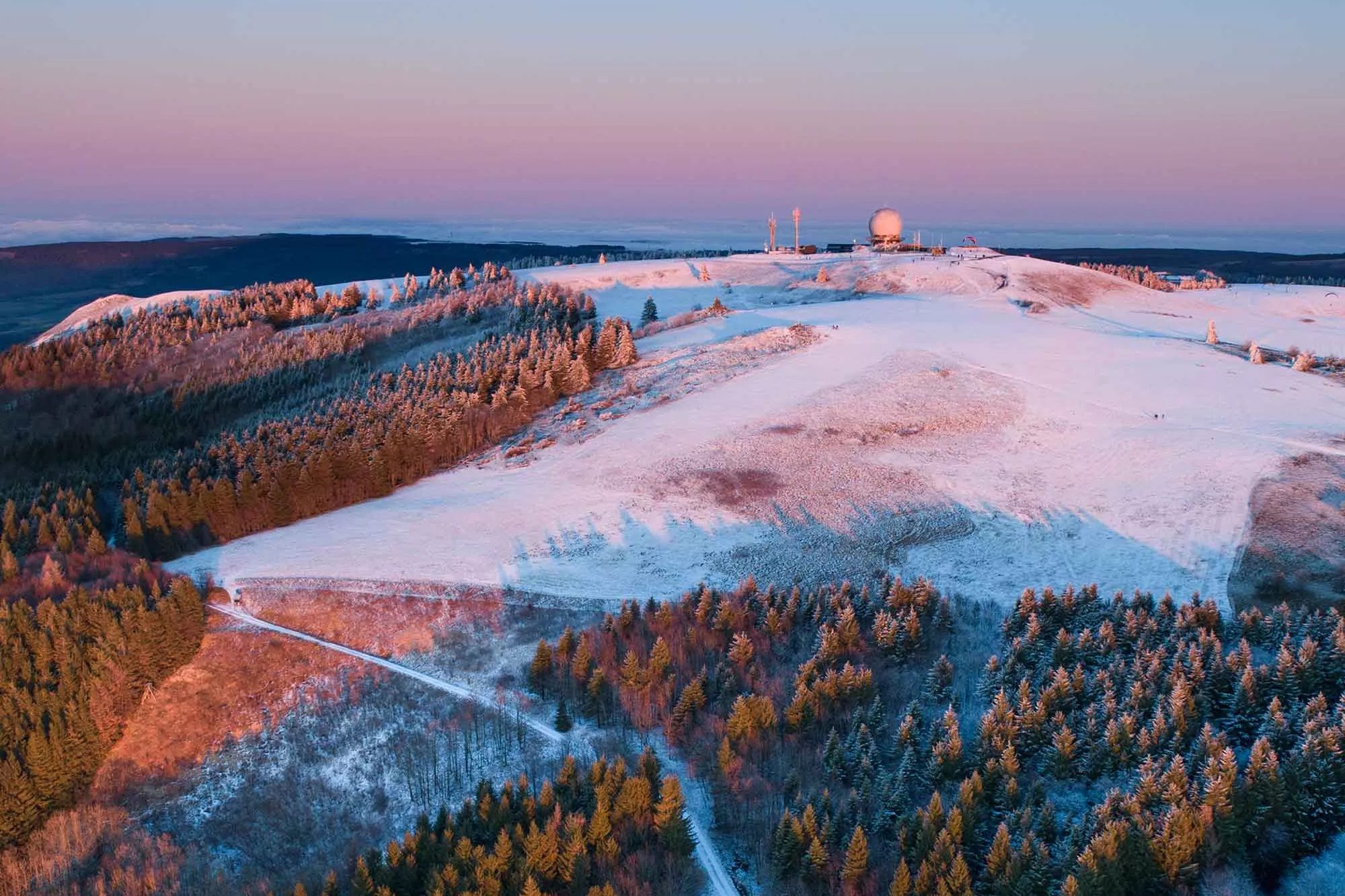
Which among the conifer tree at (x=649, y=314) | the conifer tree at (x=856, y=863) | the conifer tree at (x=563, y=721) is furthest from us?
the conifer tree at (x=649, y=314)

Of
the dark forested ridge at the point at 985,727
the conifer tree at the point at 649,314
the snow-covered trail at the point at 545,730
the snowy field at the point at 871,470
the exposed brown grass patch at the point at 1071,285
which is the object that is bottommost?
the snow-covered trail at the point at 545,730

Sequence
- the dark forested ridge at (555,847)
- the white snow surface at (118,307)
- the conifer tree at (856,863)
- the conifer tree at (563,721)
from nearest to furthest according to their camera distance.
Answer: the conifer tree at (856,863) < the dark forested ridge at (555,847) < the conifer tree at (563,721) < the white snow surface at (118,307)

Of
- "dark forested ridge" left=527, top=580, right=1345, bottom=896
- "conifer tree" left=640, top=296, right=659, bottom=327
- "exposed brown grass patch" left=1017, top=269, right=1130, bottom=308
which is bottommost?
"dark forested ridge" left=527, top=580, right=1345, bottom=896

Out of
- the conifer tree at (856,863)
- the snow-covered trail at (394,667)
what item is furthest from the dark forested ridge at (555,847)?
the snow-covered trail at (394,667)

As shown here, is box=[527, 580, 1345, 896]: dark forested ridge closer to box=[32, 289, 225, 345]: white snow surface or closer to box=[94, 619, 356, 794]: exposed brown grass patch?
box=[94, 619, 356, 794]: exposed brown grass patch

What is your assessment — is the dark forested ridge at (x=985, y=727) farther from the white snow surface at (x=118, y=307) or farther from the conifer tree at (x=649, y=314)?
the white snow surface at (x=118, y=307)

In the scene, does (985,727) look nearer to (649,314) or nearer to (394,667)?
(394,667)

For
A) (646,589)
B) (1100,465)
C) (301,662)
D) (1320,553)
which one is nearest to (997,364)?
(1100,465)

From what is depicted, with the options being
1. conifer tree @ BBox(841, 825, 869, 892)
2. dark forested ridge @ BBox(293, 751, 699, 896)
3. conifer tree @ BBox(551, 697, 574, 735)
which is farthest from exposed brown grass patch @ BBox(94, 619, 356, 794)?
conifer tree @ BBox(841, 825, 869, 892)

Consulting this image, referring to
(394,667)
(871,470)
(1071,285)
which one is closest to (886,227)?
(1071,285)
